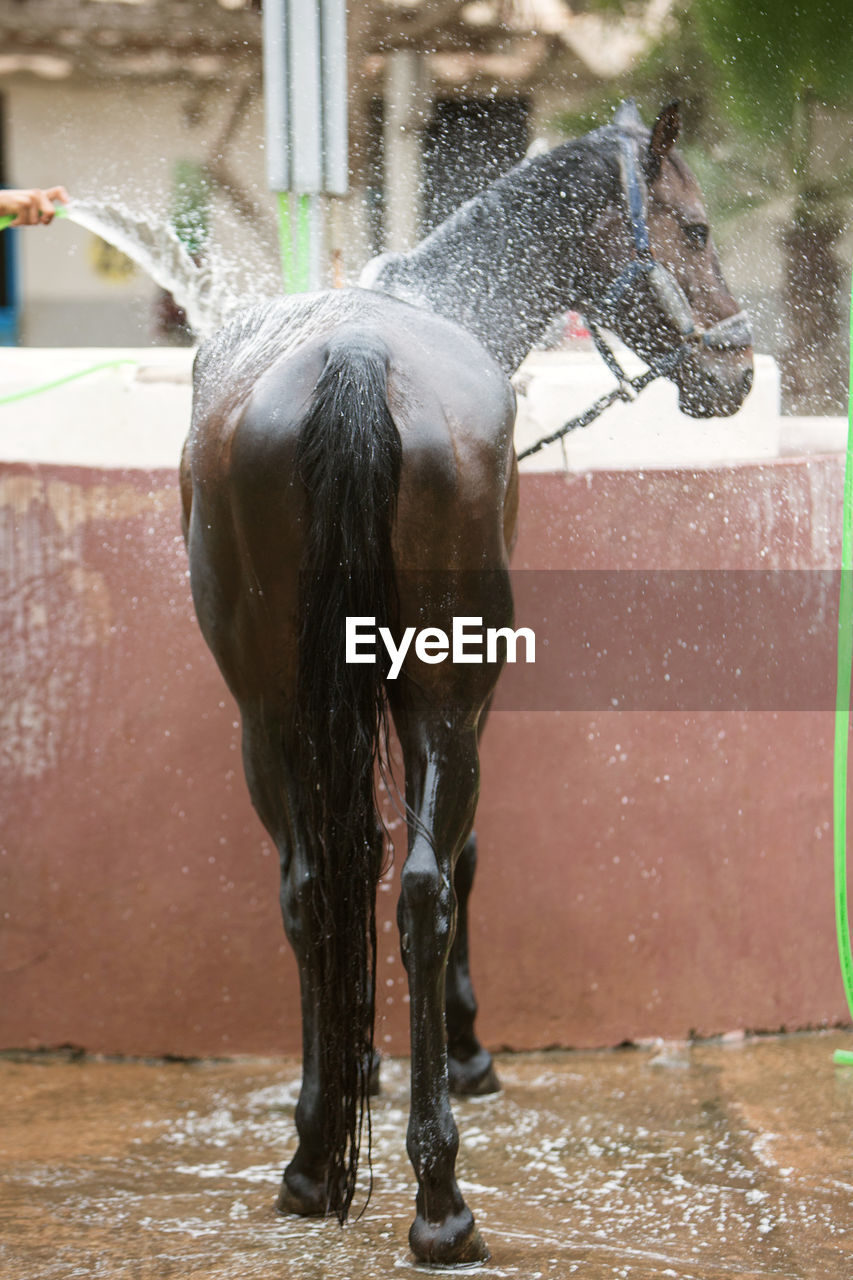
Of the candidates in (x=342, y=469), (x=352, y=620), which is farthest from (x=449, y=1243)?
(x=342, y=469)

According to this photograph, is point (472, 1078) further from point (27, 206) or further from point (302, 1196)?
point (27, 206)

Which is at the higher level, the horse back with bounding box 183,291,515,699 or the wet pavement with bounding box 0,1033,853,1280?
the horse back with bounding box 183,291,515,699

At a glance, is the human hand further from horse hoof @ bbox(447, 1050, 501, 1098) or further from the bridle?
horse hoof @ bbox(447, 1050, 501, 1098)

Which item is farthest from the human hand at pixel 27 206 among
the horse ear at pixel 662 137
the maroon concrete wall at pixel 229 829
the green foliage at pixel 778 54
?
the green foliage at pixel 778 54

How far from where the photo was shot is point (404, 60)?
18.1 ft

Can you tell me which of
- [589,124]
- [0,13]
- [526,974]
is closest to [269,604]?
[526,974]

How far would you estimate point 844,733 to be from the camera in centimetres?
343

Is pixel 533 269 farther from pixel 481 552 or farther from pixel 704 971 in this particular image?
pixel 704 971

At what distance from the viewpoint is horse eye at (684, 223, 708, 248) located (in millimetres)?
3252

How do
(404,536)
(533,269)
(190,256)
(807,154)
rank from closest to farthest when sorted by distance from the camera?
(404,536) → (533,269) → (190,256) → (807,154)

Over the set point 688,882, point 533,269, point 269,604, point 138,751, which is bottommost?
point 688,882

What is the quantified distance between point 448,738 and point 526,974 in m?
1.42

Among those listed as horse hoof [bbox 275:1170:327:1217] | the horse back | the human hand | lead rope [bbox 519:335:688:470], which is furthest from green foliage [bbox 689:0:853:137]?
horse hoof [bbox 275:1170:327:1217]

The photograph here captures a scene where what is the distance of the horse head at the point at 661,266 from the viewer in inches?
127
